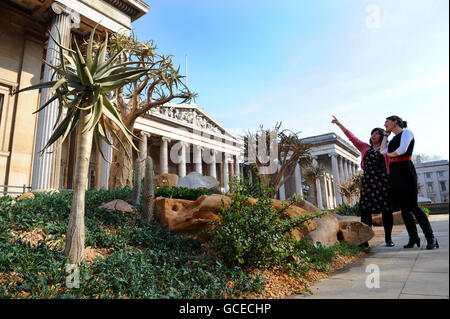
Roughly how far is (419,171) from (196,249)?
260 ft

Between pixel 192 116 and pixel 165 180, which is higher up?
pixel 192 116

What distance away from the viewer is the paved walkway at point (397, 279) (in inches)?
90.7

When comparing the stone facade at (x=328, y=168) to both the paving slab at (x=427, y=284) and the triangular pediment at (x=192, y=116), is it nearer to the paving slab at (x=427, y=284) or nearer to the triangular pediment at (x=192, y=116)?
the triangular pediment at (x=192, y=116)

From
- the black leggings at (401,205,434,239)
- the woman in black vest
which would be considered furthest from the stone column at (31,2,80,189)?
the black leggings at (401,205,434,239)

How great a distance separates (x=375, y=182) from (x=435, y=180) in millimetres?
76428

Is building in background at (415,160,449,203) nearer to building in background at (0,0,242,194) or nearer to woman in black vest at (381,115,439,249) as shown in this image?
woman in black vest at (381,115,439,249)

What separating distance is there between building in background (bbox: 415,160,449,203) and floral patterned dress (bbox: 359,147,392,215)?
72.1 m

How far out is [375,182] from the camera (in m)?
5.33

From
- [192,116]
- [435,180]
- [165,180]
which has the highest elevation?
[192,116]

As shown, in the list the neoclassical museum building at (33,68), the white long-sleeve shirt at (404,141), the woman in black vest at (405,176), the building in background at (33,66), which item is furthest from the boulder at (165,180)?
the white long-sleeve shirt at (404,141)

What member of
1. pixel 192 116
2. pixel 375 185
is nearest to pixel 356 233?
pixel 375 185

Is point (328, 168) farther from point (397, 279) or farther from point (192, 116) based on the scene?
point (397, 279)

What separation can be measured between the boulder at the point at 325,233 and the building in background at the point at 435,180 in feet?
236
